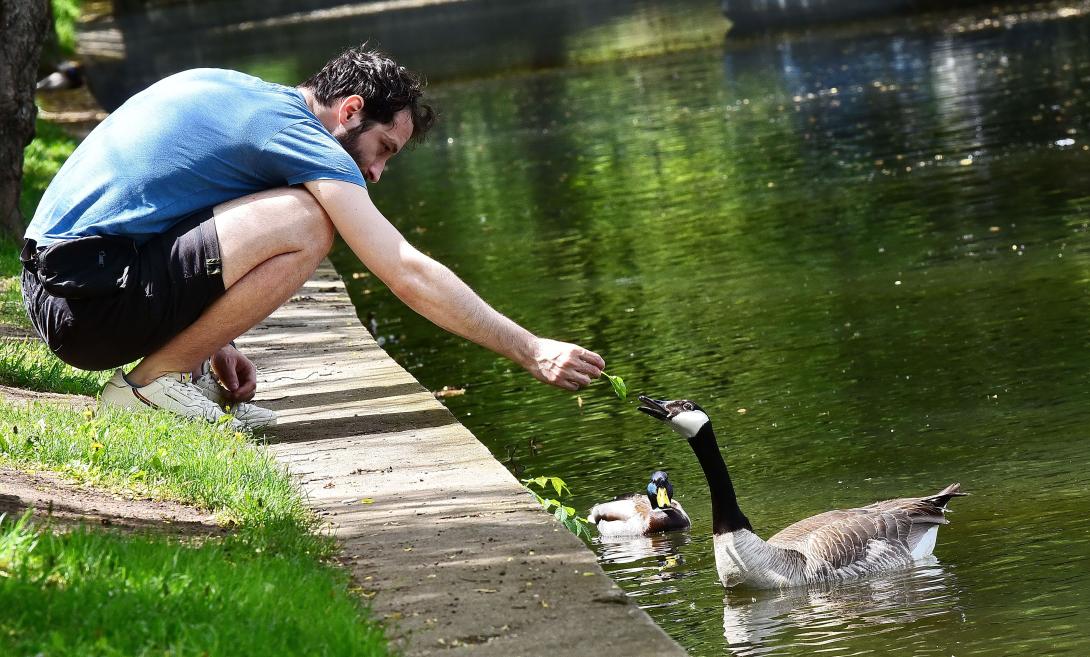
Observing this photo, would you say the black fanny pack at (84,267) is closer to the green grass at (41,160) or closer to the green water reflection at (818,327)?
the green water reflection at (818,327)

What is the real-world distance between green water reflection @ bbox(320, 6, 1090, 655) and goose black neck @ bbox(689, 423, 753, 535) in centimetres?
31

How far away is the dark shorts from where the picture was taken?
616 centimetres

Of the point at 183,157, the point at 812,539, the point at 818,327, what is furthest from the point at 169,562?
the point at 818,327

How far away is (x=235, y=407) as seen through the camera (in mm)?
7414

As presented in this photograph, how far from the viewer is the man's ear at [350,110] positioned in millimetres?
6285

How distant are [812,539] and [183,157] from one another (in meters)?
3.10

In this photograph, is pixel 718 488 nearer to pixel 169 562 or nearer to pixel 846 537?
pixel 846 537

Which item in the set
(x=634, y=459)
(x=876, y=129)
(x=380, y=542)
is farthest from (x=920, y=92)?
(x=380, y=542)

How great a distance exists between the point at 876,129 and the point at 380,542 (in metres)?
16.7

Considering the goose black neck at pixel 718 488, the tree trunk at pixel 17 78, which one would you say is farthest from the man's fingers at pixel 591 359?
the tree trunk at pixel 17 78

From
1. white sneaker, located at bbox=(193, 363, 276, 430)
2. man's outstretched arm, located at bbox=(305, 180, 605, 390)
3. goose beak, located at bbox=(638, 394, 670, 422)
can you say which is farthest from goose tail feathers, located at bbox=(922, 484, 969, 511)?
white sneaker, located at bbox=(193, 363, 276, 430)

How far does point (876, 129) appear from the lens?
2119 centimetres

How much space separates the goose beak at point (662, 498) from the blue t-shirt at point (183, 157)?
101 inches

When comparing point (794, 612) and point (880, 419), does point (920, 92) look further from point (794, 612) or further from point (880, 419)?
point (794, 612)
